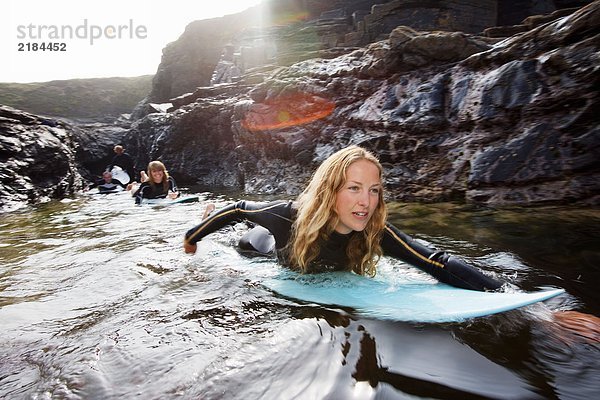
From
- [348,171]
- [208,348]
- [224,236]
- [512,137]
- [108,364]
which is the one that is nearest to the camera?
[108,364]

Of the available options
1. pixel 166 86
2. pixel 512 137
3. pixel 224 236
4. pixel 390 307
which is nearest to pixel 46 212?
pixel 224 236

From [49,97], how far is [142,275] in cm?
5294

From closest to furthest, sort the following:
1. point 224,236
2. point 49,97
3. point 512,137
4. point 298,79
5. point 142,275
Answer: point 142,275 → point 224,236 → point 512,137 → point 298,79 → point 49,97

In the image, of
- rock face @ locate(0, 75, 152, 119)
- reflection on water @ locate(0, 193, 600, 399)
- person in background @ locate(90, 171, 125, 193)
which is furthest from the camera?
rock face @ locate(0, 75, 152, 119)

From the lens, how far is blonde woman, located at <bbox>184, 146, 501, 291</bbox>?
2.32 m

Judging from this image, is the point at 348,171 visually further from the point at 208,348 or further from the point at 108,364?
the point at 108,364

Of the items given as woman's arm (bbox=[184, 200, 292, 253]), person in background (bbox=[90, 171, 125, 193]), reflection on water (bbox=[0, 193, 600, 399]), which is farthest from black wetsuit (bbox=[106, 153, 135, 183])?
woman's arm (bbox=[184, 200, 292, 253])

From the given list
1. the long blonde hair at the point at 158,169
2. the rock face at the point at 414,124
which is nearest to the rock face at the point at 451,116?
the rock face at the point at 414,124

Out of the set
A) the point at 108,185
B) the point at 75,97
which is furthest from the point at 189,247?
the point at 75,97

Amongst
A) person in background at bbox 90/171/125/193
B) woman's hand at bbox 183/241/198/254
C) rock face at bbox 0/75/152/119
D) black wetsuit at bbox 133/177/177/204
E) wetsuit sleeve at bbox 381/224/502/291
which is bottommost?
person in background at bbox 90/171/125/193

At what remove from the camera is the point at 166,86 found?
36344 millimetres

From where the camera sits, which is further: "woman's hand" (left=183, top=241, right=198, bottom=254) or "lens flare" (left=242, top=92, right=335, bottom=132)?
"lens flare" (left=242, top=92, right=335, bottom=132)

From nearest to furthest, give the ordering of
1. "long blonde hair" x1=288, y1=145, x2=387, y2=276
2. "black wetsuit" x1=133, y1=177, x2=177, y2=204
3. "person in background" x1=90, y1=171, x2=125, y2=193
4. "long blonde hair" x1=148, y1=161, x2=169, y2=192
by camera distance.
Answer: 1. "long blonde hair" x1=288, y1=145, x2=387, y2=276
2. "long blonde hair" x1=148, y1=161, x2=169, y2=192
3. "black wetsuit" x1=133, y1=177, x2=177, y2=204
4. "person in background" x1=90, y1=171, x2=125, y2=193

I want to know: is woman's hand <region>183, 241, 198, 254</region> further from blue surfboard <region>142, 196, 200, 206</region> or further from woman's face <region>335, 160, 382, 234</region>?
blue surfboard <region>142, 196, 200, 206</region>
